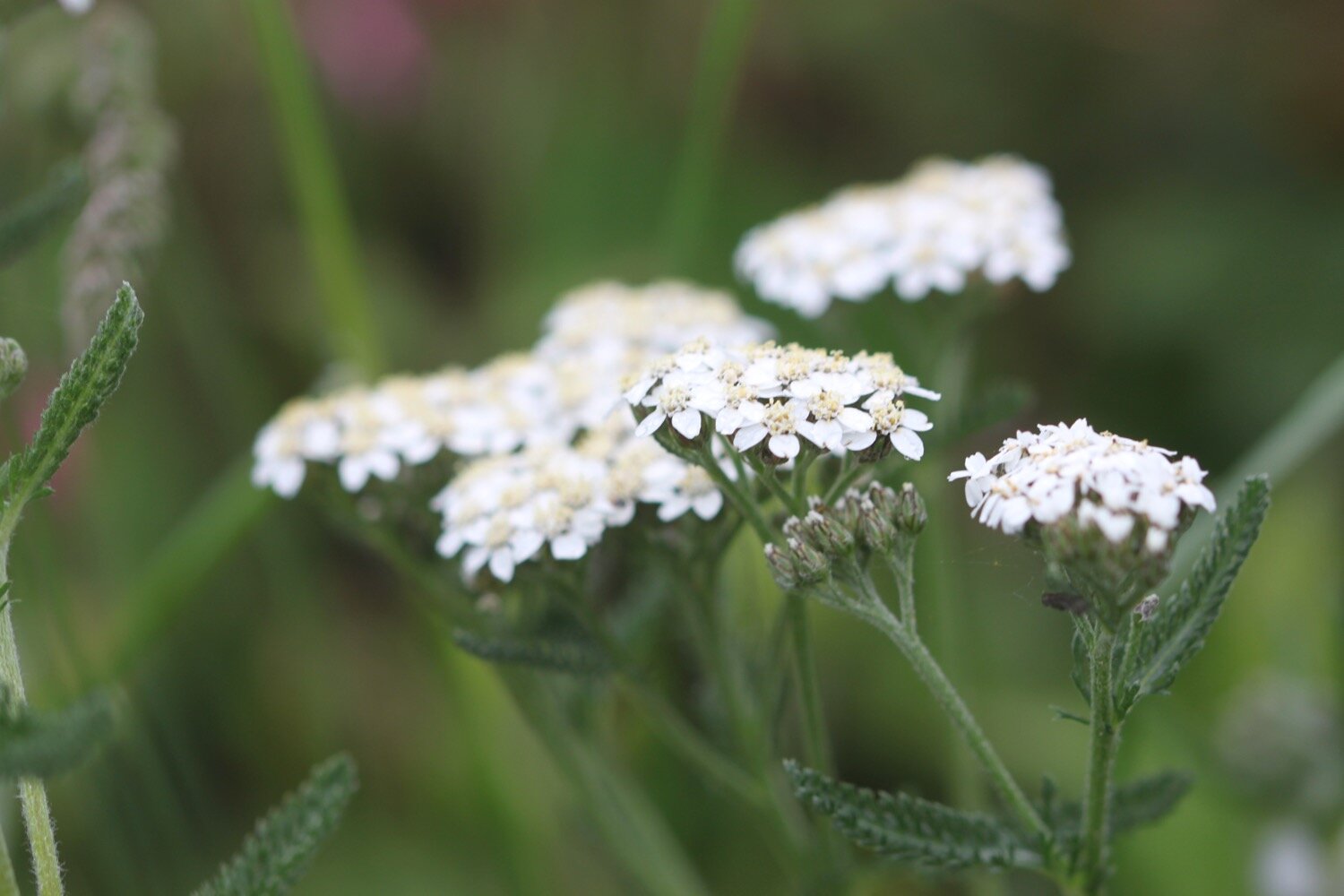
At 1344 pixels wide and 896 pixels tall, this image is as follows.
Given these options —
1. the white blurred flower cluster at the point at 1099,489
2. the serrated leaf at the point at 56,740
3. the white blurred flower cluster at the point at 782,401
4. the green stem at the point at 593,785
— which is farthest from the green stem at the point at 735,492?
the serrated leaf at the point at 56,740

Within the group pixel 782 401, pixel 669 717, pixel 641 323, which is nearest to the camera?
pixel 782 401

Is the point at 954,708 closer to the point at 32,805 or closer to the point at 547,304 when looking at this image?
the point at 32,805

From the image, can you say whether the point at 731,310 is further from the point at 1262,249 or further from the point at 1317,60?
the point at 1317,60

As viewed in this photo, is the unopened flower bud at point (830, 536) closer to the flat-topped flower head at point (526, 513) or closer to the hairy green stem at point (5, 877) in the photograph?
the flat-topped flower head at point (526, 513)

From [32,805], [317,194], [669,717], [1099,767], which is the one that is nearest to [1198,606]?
[1099,767]

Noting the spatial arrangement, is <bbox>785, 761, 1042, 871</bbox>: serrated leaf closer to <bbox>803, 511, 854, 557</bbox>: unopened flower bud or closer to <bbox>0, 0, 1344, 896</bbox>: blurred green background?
<bbox>803, 511, 854, 557</bbox>: unopened flower bud

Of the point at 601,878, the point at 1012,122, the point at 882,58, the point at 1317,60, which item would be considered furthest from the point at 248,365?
the point at 1317,60

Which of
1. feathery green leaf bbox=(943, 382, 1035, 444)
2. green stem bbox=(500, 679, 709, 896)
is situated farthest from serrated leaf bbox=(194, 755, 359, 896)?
feathery green leaf bbox=(943, 382, 1035, 444)
